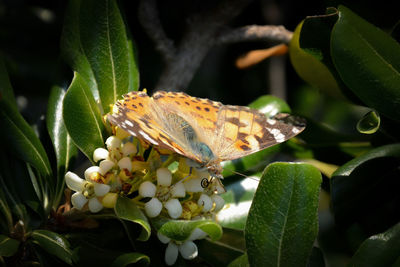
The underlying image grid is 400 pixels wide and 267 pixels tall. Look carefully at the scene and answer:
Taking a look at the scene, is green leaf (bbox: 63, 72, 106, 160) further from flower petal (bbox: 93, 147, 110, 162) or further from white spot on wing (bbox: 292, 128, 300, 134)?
white spot on wing (bbox: 292, 128, 300, 134)

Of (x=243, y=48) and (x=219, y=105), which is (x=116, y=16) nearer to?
(x=219, y=105)

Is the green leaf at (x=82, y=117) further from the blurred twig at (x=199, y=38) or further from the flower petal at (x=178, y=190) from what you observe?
the blurred twig at (x=199, y=38)

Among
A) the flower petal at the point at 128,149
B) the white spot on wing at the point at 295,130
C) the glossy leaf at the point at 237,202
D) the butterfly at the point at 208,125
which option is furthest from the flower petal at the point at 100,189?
the white spot on wing at the point at 295,130

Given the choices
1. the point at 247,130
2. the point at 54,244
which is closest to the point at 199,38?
the point at 247,130

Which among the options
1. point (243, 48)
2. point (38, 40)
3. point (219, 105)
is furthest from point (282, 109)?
point (38, 40)

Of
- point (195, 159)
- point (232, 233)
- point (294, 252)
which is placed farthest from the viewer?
point (232, 233)
